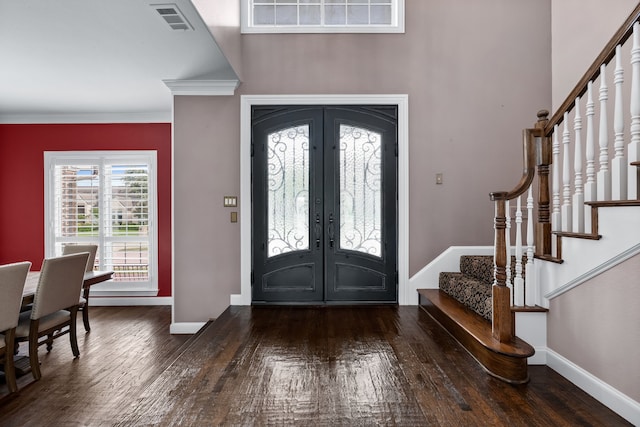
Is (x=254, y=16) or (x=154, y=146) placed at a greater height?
(x=254, y=16)

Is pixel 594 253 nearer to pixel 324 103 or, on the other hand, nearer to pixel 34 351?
pixel 324 103

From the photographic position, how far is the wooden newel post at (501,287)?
2.46 metres

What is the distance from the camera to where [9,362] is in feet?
9.18

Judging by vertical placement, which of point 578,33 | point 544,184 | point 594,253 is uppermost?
point 578,33

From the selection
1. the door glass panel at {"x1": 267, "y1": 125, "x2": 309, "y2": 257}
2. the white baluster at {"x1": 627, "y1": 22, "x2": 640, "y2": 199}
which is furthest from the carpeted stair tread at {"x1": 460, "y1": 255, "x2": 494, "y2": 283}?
the door glass panel at {"x1": 267, "y1": 125, "x2": 309, "y2": 257}

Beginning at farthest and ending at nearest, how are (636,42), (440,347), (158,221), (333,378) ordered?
1. (158,221)
2. (440,347)
3. (333,378)
4. (636,42)

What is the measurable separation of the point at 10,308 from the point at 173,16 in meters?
2.45

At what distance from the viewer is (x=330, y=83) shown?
13.4 ft

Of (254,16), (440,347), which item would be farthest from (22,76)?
(440,347)

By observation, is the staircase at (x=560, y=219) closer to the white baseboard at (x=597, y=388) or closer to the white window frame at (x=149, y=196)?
the white baseboard at (x=597, y=388)

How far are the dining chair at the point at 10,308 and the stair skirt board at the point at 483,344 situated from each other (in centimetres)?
331

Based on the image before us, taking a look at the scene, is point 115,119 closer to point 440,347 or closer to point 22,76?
point 22,76

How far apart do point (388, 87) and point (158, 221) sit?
A: 3731 millimetres

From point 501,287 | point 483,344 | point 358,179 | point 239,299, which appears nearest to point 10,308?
point 239,299
